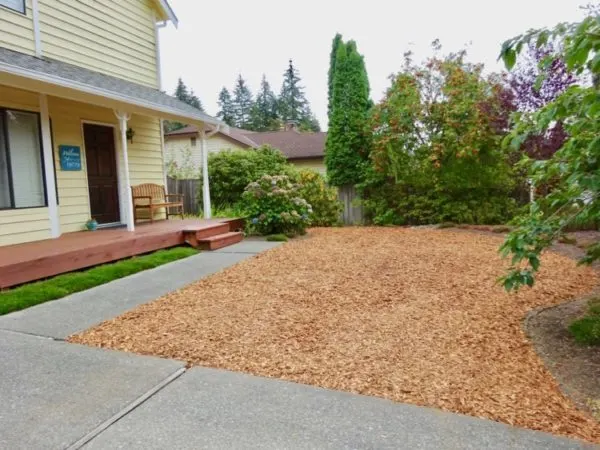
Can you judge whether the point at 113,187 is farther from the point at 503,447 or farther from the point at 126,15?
the point at 503,447

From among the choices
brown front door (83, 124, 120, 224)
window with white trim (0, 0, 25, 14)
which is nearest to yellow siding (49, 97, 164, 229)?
brown front door (83, 124, 120, 224)

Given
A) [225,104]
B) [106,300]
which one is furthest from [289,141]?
[225,104]

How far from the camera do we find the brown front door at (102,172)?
738 cm

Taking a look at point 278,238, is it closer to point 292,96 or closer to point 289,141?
point 289,141

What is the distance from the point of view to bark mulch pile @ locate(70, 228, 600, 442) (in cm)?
238

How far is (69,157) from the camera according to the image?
6.83 meters

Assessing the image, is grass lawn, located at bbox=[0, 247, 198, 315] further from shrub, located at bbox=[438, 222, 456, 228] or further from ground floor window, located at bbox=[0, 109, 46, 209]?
shrub, located at bbox=[438, 222, 456, 228]

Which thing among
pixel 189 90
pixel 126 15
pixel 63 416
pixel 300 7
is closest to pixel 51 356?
pixel 63 416

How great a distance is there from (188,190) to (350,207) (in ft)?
18.6

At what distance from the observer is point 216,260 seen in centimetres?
628

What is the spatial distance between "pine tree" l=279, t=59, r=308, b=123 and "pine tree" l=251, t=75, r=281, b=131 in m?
1.47

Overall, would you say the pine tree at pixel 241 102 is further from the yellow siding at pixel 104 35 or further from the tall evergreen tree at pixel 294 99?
the yellow siding at pixel 104 35

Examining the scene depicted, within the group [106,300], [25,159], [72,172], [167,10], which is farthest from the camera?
[167,10]

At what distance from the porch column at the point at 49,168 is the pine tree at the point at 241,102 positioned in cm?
5068
